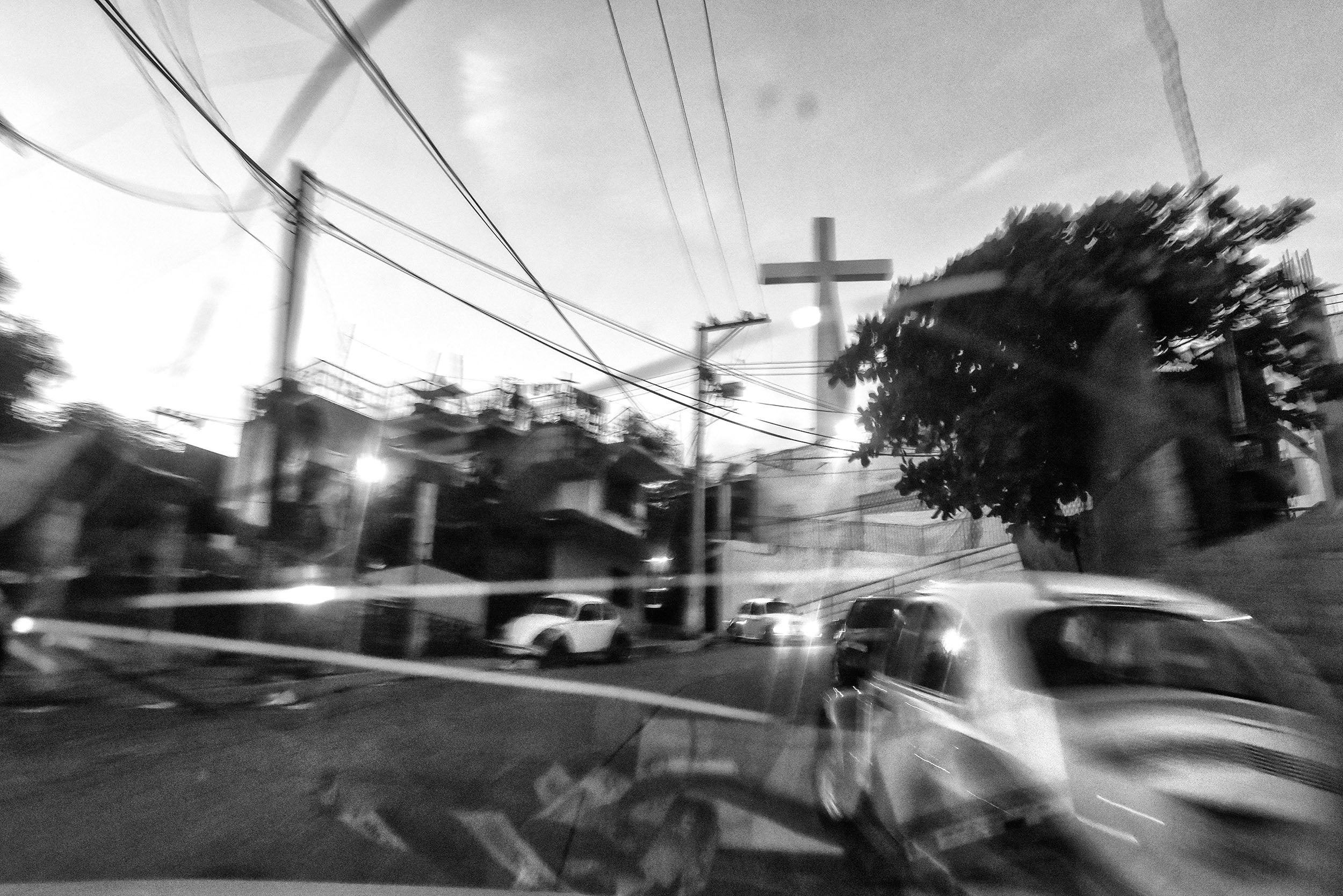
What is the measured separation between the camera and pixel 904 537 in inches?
1244

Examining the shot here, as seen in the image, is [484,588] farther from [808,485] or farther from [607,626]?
[808,485]

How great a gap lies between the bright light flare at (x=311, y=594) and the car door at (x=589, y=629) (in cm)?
464

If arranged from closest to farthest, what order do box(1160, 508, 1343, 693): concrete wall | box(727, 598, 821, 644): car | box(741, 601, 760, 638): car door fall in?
box(1160, 508, 1343, 693): concrete wall, box(727, 598, 821, 644): car, box(741, 601, 760, 638): car door

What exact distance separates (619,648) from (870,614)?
9711 mm

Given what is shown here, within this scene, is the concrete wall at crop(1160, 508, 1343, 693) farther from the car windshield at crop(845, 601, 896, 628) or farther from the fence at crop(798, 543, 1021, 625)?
the fence at crop(798, 543, 1021, 625)

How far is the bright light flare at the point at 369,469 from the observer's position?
1777 centimetres

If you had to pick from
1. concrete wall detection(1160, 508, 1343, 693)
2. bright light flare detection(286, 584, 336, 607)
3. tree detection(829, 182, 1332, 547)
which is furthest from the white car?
bright light flare detection(286, 584, 336, 607)

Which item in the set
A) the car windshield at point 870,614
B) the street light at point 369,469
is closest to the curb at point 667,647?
the street light at point 369,469

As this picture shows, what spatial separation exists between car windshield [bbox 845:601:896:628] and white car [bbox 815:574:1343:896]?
571cm

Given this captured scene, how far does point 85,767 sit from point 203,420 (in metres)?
11.9

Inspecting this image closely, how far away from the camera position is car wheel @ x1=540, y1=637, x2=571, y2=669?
1672 cm

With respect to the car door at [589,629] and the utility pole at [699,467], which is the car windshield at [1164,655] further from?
the utility pole at [699,467]

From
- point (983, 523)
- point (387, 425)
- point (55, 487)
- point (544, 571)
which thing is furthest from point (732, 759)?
point (983, 523)

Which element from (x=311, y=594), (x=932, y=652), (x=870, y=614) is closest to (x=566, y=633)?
(x=311, y=594)
